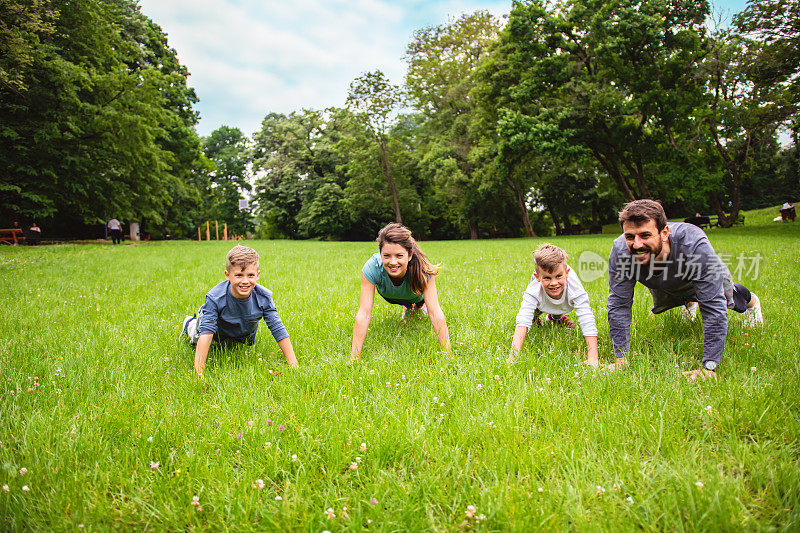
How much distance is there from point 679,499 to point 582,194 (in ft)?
159

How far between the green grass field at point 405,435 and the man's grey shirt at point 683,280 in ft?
0.96

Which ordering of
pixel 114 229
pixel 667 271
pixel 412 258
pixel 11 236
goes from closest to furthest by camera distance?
pixel 667 271, pixel 412 258, pixel 11 236, pixel 114 229

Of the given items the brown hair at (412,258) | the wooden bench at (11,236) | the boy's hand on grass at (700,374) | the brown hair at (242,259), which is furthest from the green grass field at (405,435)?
the wooden bench at (11,236)

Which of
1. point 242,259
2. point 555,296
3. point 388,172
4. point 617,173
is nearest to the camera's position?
point 242,259

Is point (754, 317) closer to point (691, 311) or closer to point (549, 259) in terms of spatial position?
point (691, 311)

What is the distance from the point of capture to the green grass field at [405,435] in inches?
78.6

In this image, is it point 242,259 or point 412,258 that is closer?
point 242,259

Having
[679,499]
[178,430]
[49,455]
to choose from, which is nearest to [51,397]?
[49,455]

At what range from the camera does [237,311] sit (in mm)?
4297

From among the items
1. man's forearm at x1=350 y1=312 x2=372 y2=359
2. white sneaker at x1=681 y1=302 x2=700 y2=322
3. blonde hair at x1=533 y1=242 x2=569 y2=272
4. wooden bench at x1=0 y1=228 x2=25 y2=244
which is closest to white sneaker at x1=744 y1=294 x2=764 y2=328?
white sneaker at x1=681 y1=302 x2=700 y2=322

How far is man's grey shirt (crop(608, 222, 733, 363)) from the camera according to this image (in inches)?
135

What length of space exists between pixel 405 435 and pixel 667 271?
9.69ft

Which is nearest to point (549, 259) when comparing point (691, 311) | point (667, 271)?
point (667, 271)

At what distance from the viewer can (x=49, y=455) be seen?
8.21 feet
